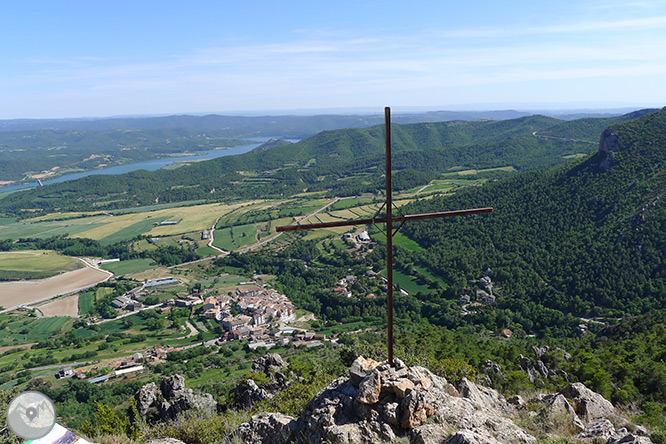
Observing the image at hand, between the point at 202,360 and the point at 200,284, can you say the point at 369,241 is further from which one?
the point at 202,360

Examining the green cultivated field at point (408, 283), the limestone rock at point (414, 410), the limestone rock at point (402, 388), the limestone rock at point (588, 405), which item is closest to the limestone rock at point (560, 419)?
the limestone rock at point (588, 405)

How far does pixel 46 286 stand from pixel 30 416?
103667 mm

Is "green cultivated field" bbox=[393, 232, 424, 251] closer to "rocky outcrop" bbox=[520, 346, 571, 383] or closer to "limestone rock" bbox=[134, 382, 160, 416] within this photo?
"rocky outcrop" bbox=[520, 346, 571, 383]

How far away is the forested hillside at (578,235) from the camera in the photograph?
200ft

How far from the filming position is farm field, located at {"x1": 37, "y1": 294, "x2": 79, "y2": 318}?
255 ft

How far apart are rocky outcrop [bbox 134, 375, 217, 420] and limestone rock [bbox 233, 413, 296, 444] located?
11.1 meters

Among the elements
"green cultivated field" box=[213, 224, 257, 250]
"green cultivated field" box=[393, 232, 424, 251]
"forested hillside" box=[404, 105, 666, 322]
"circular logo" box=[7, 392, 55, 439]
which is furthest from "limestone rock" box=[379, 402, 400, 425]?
"green cultivated field" box=[213, 224, 257, 250]

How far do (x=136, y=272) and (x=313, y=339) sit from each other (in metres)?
60.5

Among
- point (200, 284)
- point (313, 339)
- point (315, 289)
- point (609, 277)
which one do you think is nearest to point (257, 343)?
point (313, 339)

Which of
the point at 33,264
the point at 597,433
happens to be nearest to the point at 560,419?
the point at 597,433

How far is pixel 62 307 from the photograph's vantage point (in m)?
80.6

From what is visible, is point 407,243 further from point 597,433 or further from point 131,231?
point 131,231

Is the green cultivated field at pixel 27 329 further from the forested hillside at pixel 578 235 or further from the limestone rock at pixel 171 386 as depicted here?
the forested hillside at pixel 578 235

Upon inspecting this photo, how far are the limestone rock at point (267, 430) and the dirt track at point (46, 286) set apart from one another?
9412 cm
